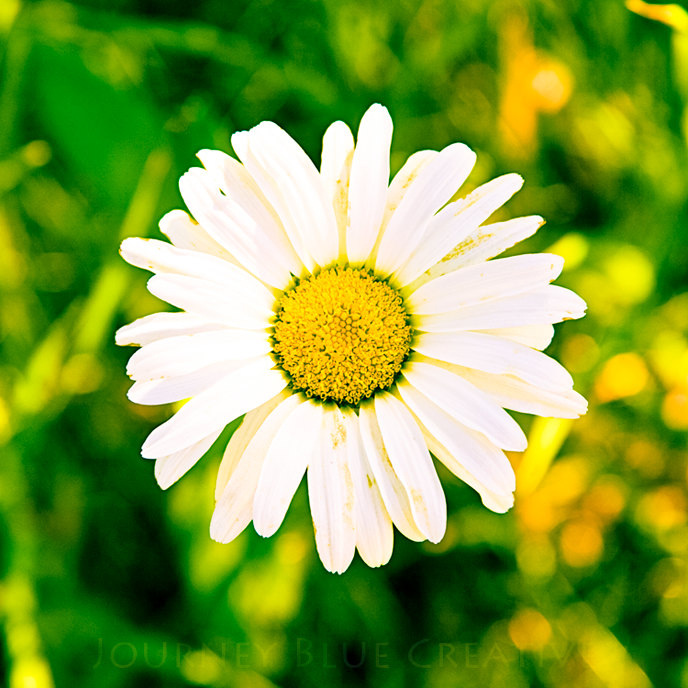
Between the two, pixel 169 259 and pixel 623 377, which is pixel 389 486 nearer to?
pixel 169 259

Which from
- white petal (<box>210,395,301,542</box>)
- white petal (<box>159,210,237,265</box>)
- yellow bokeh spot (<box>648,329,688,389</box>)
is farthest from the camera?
yellow bokeh spot (<box>648,329,688,389</box>)

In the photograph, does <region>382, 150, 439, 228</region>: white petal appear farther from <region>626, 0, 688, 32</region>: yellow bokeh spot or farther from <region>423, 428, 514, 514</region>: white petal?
<region>626, 0, 688, 32</region>: yellow bokeh spot

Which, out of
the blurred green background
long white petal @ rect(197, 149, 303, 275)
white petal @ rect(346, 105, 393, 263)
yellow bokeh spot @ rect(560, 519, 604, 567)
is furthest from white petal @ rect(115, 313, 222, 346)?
yellow bokeh spot @ rect(560, 519, 604, 567)

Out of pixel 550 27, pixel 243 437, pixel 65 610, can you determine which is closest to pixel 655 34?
pixel 550 27

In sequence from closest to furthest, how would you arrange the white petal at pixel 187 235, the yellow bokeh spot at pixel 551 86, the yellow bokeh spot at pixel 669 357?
the white petal at pixel 187 235
the yellow bokeh spot at pixel 669 357
the yellow bokeh spot at pixel 551 86

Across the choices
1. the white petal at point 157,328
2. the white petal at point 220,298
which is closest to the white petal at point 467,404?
the white petal at point 220,298

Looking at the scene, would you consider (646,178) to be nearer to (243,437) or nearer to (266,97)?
(266,97)

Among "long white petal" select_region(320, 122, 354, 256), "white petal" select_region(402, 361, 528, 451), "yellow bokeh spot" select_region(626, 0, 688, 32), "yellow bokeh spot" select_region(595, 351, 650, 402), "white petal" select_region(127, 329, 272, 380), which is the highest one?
"yellow bokeh spot" select_region(626, 0, 688, 32)

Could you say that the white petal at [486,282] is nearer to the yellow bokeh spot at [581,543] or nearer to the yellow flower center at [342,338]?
the yellow flower center at [342,338]
